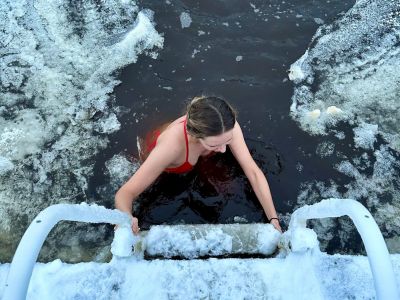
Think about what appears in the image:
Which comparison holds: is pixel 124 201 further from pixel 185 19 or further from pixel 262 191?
pixel 185 19

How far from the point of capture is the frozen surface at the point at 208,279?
238 cm

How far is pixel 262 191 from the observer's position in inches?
132

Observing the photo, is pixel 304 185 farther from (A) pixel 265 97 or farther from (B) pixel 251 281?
(B) pixel 251 281

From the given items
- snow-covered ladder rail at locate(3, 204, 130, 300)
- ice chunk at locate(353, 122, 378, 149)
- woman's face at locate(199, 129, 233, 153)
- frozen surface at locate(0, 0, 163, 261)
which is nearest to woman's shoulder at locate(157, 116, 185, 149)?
woman's face at locate(199, 129, 233, 153)

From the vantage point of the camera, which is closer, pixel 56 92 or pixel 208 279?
pixel 208 279

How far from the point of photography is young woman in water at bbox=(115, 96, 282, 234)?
9.03 feet

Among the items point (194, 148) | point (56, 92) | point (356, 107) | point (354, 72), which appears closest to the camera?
point (194, 148)

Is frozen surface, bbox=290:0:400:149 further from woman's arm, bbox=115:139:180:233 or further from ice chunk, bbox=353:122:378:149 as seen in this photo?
woman's arm, bbox=115:139:180:233

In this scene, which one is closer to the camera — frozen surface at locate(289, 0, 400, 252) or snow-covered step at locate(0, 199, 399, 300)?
snow-covered step at locate(0, 199, 399, 300)

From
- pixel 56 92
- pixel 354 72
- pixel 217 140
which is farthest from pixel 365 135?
pixel 56 92

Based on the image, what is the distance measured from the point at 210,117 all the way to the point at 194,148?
572 mm

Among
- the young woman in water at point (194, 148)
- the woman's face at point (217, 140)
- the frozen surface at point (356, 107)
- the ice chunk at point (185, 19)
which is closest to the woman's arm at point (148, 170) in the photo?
the young woman in water at point (194, 148)

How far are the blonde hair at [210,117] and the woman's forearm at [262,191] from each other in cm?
76

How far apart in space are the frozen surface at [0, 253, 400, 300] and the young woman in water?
0.36m
